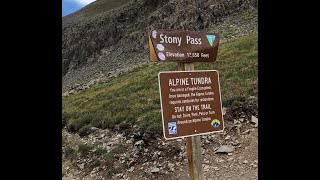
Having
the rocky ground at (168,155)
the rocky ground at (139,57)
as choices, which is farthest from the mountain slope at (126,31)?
the rocky ground at (168,155)

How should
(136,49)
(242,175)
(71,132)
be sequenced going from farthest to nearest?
(136,49) → (71,132) → (242,175)

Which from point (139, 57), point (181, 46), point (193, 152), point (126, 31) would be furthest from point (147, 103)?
point (126, 31)

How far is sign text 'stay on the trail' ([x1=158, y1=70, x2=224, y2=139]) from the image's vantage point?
Result: 378cm

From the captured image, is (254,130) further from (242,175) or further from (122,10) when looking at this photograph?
(122,10)

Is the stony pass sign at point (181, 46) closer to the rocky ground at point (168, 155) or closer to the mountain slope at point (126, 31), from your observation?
the rocky ground at point (168, 155)

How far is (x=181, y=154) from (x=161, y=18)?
36.4 m

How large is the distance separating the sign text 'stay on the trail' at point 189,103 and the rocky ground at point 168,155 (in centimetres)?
326

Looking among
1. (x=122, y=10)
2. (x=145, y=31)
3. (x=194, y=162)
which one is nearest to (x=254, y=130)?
(x=194, y=162)

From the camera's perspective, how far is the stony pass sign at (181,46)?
388 centimetres

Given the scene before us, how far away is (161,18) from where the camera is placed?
141 ft

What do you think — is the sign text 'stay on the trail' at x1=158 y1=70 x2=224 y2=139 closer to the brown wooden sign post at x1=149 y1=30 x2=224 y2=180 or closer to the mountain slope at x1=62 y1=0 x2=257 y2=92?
the brown wooden sign post at x1=149 y1=30 x2=224 y2=180

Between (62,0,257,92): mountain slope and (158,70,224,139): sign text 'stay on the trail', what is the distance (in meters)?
28.8
